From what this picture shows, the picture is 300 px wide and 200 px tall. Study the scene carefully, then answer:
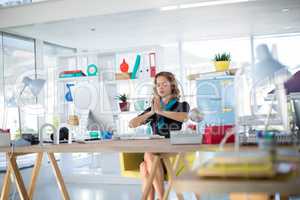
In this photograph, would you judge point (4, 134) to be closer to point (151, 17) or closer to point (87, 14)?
point (87, 14)

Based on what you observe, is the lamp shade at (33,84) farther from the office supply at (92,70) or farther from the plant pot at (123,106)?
the office supply at (92,70)

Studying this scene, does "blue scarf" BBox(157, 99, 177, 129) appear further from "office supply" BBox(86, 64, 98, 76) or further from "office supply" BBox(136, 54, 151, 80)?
"office supply" BBox(86, 64, 98, 76)

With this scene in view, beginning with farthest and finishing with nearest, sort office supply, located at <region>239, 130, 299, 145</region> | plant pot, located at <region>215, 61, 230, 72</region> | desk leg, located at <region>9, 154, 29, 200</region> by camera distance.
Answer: plant pot, located at <region>215, 61, 230, 72</region>
desk leg, located at <region>9, 154, 29, 200</region>
office supply, located at <region>239, 130, 299, 145</region>

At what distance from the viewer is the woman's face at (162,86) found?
10.5ft

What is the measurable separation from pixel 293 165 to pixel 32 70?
18.6 ft

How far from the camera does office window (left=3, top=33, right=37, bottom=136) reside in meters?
5.56

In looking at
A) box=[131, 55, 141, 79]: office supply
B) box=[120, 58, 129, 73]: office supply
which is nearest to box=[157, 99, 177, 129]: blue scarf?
box=[131, 55, 141, 79]: office supply

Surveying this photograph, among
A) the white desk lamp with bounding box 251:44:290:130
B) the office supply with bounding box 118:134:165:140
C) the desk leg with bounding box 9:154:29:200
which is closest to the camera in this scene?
the white desk lamp with bounding box 251:44:290:130

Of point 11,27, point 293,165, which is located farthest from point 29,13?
point 293,165

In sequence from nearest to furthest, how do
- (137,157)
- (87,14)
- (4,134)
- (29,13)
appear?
(4,134) → (137,157) → (87,14) → (29,13)

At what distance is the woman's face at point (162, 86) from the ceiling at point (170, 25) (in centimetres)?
166

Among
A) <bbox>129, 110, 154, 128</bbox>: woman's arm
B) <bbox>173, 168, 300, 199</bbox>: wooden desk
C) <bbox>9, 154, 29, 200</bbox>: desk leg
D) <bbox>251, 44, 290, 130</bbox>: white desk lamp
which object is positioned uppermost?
<bbox>251, 44, 290, 130</bbox>: white desk lamp

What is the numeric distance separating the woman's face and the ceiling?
1.66m

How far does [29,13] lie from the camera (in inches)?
201
